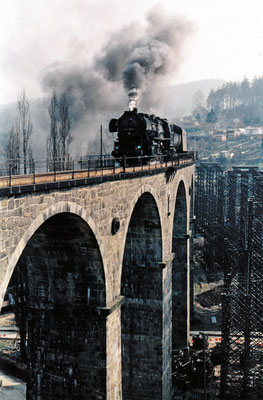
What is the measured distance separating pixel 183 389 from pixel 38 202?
18994 mm

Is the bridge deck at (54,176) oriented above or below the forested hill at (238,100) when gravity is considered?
below

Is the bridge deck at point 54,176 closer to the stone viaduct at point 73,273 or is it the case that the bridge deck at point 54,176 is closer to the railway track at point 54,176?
the railway track at point 54,176

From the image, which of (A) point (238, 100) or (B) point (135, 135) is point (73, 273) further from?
(A) point (238, 100)

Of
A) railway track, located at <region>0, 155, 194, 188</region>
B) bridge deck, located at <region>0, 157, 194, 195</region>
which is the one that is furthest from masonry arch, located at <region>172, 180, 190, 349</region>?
railway track, located at <region>0, 155, 194, 188</region>

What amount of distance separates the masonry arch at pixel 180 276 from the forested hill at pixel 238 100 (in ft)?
Result: 455

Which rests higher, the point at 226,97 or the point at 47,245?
the point at 226,97

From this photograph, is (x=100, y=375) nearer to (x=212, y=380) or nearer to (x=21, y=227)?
(x=21, y=227)

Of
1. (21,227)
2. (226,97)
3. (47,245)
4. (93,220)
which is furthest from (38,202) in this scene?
(226,97)

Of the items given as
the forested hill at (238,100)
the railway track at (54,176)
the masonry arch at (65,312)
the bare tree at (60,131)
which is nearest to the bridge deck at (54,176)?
the railway track at (54,176)

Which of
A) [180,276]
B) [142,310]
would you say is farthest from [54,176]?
[180,276]

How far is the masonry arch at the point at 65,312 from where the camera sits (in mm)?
14461

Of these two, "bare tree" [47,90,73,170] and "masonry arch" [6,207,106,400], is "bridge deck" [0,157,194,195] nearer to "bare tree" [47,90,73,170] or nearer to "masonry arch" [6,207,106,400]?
"masonry arch" [6,207,106,400]

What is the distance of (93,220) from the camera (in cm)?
1371

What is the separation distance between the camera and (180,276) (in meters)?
31.5
